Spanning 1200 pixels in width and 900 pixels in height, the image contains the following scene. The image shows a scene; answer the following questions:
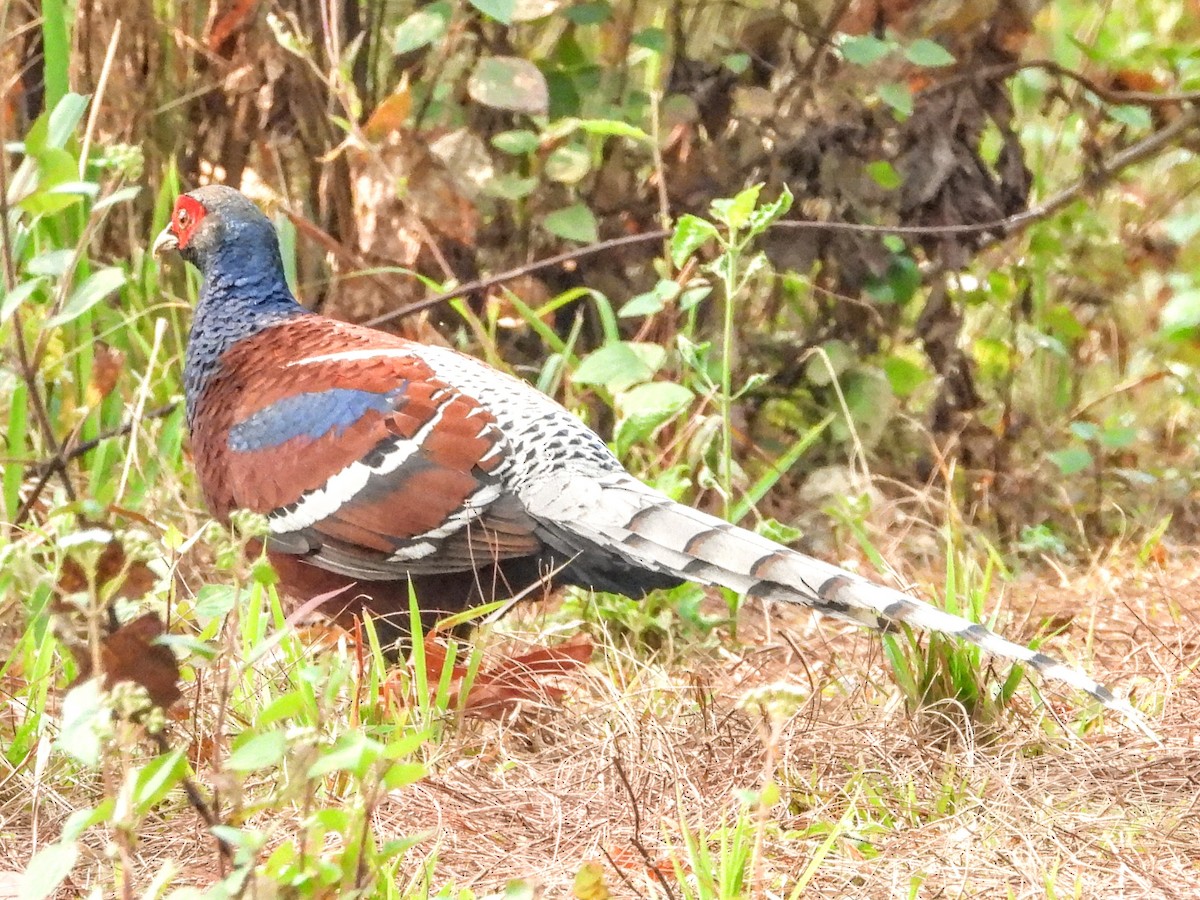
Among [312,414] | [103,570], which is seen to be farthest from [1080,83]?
[103,570]

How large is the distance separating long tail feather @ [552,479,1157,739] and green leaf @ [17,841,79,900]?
4.71 feet

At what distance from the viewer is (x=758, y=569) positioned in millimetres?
2811

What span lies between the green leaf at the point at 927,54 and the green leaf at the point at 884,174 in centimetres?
48

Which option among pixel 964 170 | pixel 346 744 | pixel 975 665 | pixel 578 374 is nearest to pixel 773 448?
pixel 964 170

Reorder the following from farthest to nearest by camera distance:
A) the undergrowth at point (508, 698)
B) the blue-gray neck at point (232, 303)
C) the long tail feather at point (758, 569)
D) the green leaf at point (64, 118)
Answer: the blue-gray neck at point (232, 303) → the long tail feather at point (758, 569) → the green leaf at point (64, 118) → the undergrowth at point (508, 698)

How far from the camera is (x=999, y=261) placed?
5.27 meters

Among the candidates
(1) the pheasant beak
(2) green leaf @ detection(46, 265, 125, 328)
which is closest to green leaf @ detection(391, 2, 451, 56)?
(1) the pheasant beak

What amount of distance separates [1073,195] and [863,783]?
2798mm

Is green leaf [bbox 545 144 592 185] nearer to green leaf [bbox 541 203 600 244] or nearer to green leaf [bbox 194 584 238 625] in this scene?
green leaf [bbox 541 203 600 244]

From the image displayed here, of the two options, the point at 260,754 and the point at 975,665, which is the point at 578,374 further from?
the point at 260,754

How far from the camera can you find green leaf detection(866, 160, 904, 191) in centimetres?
459

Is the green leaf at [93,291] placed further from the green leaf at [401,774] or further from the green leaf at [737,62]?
the green leaf at [737,62]

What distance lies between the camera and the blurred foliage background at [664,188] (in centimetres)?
425

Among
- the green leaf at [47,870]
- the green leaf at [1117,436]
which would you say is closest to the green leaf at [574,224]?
the green leaf at [1117,436]
